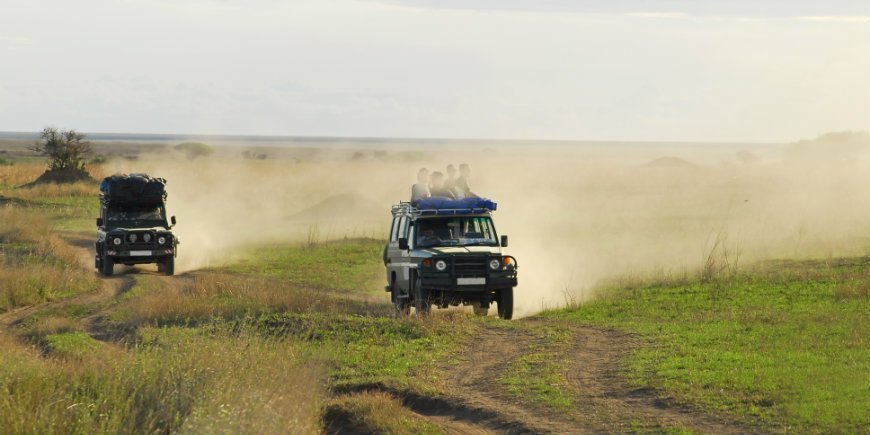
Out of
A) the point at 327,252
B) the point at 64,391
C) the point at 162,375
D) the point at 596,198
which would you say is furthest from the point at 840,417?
the point at 596,198

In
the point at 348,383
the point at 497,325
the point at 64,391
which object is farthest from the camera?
the point at 497,325

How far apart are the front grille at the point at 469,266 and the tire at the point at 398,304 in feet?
4.43

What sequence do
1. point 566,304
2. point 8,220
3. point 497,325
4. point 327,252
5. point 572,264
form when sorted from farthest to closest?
point 8,220 → point 327,252 → point 572,264 → point 566,304 → point 497,325

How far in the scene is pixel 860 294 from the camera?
23.2 m

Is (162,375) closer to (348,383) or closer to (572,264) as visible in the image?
(348,383)

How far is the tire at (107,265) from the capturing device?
32656 millimetres

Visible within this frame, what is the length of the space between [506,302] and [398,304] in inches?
89.6

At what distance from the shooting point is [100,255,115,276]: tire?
1286 inches

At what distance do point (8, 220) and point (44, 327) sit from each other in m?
23.0

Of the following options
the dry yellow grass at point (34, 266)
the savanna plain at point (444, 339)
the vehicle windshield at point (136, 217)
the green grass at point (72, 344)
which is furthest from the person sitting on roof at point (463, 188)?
the vehicle windshield at point (136, 217)

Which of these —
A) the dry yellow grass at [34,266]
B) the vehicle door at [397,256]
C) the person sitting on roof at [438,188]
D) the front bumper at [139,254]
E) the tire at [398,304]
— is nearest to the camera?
the tire at [398,304]

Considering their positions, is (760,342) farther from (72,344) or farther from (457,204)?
(72,344)

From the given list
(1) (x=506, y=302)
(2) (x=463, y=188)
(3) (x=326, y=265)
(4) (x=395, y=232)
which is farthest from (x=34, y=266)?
(1) (x=506, y=302)

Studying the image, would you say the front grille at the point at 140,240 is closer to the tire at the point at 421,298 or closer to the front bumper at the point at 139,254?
the front bumper at the point at 139,254
